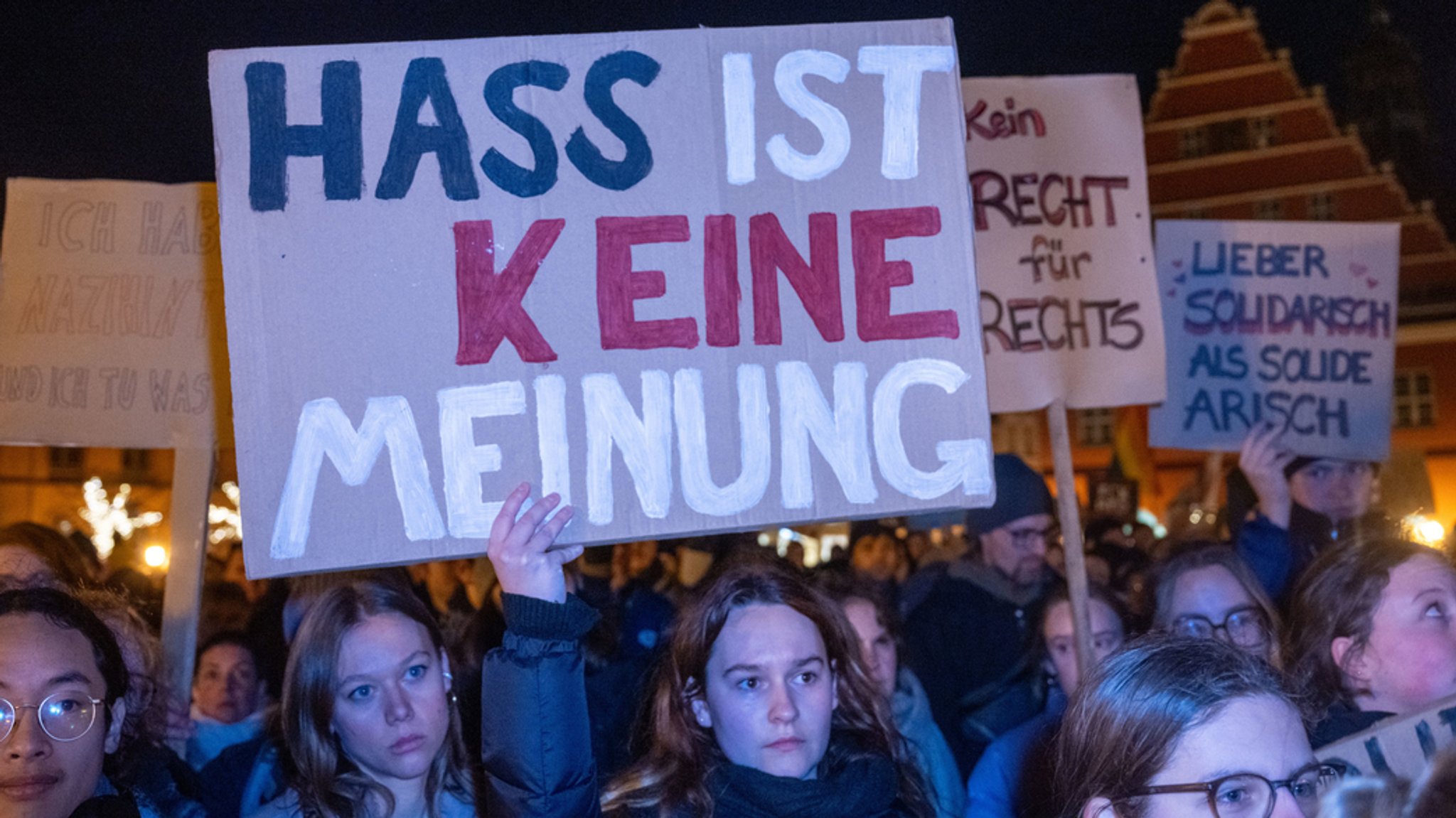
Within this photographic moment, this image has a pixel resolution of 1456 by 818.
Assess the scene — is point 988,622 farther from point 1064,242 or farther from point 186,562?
point 186,562

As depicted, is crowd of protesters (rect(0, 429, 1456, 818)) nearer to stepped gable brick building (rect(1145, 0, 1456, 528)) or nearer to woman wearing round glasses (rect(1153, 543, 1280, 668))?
woman wearing round glasses (rect(1153, 543, 1280, 668))

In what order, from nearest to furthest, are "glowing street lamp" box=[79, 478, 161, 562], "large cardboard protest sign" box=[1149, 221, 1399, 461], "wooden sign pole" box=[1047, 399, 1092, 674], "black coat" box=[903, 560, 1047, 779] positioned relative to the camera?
1. "wooden sign pole" box=[1047, 399, 1092, 674]
2. "black coat" box=[903, 560, 1047, 779]
3. "large cardboard protest sign" box=[1149, 221, 1399, 461]
4. "glowing street lamp" box=[79, 478, 161, 562]

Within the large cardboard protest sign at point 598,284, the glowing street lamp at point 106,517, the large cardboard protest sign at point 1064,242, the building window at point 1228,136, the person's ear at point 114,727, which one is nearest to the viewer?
the large cardboard protest sign at point 598,284

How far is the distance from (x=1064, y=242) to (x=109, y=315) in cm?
333

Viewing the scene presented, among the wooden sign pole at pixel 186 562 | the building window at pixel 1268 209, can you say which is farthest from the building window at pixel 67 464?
the wooden sign pole at pixel 186 562

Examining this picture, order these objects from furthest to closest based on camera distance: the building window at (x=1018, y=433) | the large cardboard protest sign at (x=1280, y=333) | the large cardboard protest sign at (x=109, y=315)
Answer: the building window at (x=1018, y=433)
the large cardboard protest sign at (x=1280, y=333)
the large cardboard protest sign at (x=109, y=315)

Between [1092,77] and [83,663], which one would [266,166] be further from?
[1092,77]

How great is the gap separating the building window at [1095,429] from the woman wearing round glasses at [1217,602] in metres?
31.1

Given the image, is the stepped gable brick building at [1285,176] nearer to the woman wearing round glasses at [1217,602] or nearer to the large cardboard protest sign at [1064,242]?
the large cardboard protest sign at [1064,242]

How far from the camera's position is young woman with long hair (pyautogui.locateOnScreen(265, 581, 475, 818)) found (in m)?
2.82

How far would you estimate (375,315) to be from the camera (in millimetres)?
2574

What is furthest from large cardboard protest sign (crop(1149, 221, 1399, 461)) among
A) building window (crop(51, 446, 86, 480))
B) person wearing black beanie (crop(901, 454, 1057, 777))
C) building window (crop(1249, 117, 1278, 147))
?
building window (crop(51, 446, 86, 480))

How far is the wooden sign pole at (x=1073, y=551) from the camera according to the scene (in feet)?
12.9

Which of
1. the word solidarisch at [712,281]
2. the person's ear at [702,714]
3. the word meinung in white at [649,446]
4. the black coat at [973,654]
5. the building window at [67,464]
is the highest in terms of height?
the building window at [67,464]
